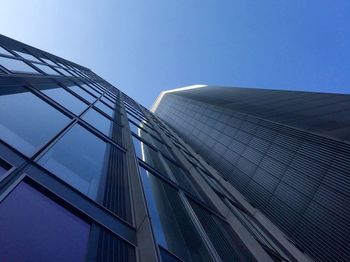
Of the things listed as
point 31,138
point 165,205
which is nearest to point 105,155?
point 165,205

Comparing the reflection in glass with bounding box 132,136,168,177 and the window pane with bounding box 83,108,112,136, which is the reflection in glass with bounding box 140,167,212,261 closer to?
the window pane with bounding box 83,108,112,136

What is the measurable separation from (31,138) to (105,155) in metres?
2.52

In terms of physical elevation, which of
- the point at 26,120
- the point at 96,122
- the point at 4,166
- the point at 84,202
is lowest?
the point at 84,202

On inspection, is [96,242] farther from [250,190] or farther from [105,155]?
[250,190]

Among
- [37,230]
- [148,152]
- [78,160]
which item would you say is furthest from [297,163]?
[37,230]

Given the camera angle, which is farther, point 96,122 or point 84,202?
point 96,122

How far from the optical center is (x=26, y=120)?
573cm

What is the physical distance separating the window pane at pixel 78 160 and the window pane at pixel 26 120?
0.84 feet

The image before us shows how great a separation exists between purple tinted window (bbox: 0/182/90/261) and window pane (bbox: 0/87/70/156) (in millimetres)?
984

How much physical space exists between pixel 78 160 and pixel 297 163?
11562 mm

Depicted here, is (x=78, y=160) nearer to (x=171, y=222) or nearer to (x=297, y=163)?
(x=171, y=222)

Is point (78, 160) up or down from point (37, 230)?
up

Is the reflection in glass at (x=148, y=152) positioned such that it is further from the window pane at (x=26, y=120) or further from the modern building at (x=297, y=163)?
the modern building at (x=297, y=163)

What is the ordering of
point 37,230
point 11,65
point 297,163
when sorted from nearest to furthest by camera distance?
point 37,230 < point 11,65 < point 297,163
